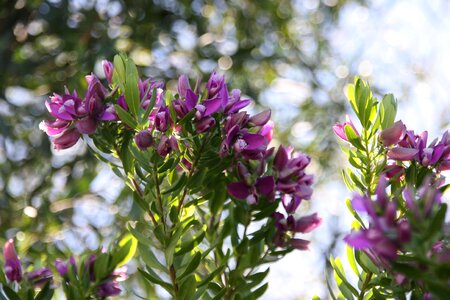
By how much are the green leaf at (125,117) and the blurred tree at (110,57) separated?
0.97 m

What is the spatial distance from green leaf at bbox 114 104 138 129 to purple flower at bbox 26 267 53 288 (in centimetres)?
21

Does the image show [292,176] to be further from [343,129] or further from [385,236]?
[385,236]

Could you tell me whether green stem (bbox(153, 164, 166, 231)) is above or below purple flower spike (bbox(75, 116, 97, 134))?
Answer: above

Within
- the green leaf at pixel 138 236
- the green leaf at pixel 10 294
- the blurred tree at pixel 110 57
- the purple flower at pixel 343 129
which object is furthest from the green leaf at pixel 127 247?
the blurred tree at pixel 110 57

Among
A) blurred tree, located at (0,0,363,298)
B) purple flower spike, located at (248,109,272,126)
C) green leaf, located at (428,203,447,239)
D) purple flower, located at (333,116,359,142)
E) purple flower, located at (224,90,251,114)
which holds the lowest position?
blurred tree, located at (0,0,363,298)

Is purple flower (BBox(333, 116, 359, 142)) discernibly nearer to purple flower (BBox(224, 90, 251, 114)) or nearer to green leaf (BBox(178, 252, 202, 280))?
purple flower (BBox(224, 90, 251, 114))

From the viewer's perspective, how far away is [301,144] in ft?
8.18

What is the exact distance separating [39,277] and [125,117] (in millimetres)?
227

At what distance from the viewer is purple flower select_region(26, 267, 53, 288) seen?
0.81m

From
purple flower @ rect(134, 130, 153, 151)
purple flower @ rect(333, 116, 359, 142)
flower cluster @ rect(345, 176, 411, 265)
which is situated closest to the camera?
flower cluster @ rect(345, 176, 411, 265)

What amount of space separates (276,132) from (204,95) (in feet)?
5.61

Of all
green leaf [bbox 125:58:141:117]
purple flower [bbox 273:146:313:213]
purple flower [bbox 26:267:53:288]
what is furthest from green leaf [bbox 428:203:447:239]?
purple flower [bbox 26:267:53:288]

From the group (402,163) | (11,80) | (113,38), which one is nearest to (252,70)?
(113,38)

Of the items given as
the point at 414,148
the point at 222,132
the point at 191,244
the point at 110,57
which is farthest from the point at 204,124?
the point at 110,57
